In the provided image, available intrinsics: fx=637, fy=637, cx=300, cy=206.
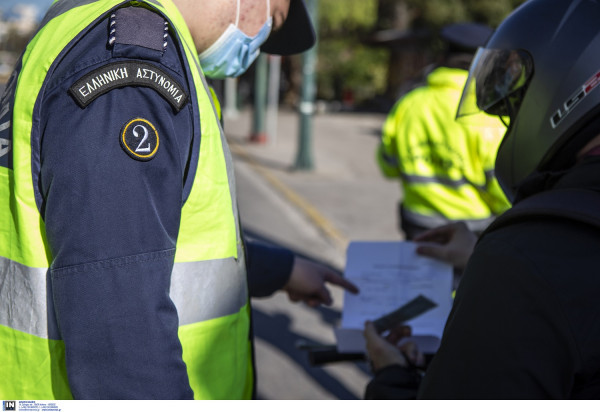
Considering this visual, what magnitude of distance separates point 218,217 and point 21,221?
0.37 metres

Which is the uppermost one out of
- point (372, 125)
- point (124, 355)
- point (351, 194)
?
point (124, 355)

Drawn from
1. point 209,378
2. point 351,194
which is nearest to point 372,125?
point 351,194

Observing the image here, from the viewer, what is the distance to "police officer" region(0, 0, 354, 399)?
1.10m

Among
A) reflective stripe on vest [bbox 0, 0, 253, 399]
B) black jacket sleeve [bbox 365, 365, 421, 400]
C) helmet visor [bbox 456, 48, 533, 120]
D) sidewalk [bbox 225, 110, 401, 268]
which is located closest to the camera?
reflective stripe on vest [bbox 0, 0, 253, 399]

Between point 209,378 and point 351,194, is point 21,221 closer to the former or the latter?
point 209,378

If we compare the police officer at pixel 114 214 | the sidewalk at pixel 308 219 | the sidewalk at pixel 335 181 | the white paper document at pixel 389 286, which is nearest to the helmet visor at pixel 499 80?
the white paper document at pixel 389 286

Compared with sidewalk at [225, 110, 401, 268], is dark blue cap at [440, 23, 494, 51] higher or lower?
higher

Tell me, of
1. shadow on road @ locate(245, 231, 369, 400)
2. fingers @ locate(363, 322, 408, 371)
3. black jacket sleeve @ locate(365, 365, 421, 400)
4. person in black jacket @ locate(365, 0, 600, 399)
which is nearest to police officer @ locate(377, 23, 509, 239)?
shadow on road @ locate(245, 231, 369, 400)

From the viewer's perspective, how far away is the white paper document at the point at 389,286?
1.88 metres

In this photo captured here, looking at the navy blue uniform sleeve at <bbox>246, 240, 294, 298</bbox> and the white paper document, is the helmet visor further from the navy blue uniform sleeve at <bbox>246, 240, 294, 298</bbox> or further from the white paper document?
the navy blue uniform sleeve at <bbox>246, 240, 294, 298</bbox>

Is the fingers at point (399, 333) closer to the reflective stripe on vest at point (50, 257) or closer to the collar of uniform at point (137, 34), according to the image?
the reflective stripe on vest at point (50, 257)

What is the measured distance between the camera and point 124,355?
1116mm

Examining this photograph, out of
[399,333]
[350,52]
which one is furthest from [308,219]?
[350,52]
